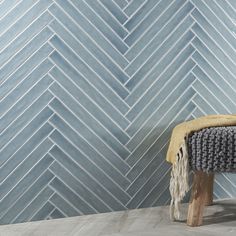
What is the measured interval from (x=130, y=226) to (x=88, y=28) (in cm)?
83

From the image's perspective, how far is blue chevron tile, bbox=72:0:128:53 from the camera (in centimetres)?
175

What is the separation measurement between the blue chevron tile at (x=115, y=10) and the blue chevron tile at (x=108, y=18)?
16 millimetres

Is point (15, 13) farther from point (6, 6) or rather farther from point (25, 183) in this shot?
point (25, 183)

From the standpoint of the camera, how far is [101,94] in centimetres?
181

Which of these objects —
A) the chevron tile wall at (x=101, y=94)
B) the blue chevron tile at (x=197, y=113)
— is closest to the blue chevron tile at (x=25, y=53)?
the chevron tile wall at (x=101, y=94)

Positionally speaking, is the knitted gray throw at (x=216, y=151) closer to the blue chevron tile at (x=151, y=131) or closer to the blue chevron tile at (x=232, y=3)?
the blue chevron tile at (x=151, y=131)

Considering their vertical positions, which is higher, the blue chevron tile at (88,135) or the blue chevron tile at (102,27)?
the blue chevron tile at (102,27)

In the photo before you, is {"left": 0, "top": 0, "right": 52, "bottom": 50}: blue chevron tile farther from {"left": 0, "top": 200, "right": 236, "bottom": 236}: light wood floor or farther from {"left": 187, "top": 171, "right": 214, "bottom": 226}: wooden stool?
{"left": 187, "top": 171, "right": 214, "bottom": 226}: wooden stool

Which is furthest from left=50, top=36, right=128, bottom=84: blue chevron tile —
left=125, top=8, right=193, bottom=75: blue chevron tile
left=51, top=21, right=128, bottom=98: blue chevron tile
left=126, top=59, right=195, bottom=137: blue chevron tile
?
left=126, top=59, right=195, bottom=137: blue chevron tile

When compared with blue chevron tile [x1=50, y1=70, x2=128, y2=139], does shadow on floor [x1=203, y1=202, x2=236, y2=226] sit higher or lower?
lower

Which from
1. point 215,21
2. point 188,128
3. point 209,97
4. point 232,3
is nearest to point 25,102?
point 188,128

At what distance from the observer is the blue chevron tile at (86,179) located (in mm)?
1743

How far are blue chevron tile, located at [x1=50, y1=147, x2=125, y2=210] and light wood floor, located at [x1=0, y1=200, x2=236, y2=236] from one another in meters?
0.05

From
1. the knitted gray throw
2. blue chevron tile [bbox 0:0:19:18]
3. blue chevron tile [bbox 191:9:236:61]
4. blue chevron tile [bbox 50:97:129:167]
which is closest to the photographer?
the knitted gray throw
